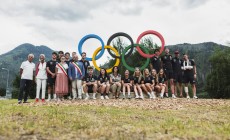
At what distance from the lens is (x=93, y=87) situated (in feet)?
40.9

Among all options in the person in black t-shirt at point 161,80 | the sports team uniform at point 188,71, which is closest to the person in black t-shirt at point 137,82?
the person in black t-shirt at point 161,80

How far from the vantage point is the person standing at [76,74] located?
474 inches

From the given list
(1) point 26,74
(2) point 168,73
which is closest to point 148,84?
(2) point 168,73

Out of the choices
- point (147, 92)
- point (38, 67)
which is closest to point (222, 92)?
point (147, 92)

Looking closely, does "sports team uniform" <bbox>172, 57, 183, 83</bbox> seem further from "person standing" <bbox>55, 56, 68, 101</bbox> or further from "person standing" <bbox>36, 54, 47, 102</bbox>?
"person standing" <bbox>36, 54, 47, 102</bbox>

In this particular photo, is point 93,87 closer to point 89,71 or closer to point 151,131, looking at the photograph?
point 89,71

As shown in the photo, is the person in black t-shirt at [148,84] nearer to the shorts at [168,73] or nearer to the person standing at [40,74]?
the shorts at [168,73]

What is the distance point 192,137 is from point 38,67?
25.3 feet

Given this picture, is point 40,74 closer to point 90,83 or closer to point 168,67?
point 90,83

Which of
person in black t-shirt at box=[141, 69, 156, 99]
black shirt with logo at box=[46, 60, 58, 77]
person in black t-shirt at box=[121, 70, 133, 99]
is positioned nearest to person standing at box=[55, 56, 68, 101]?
black shirt with logo at box=[46, 60, 58, 77]

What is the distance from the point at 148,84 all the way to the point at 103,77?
78.9 inches

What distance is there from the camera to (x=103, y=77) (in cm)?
1266

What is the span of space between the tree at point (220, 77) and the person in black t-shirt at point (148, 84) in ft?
96.7

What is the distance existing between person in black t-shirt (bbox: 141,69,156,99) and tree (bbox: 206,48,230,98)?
1160 inches
